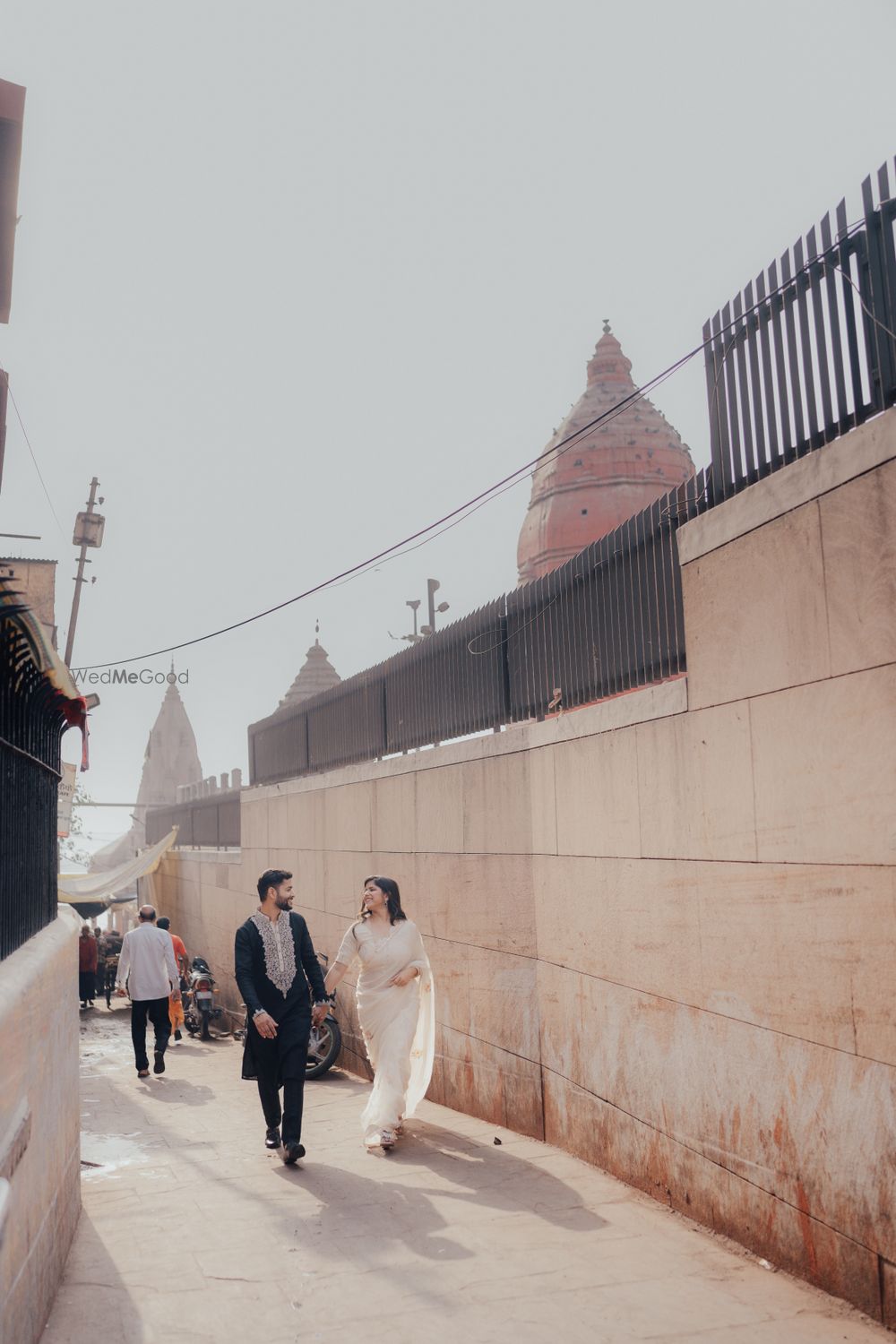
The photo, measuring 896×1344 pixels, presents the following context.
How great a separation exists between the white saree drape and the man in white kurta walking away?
4.13 m

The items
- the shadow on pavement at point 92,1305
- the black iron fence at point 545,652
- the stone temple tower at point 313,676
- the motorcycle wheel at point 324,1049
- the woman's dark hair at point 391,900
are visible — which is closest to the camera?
the shadow on pavement at point 92,1305

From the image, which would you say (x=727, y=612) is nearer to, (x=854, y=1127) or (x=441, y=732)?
(x=854, y=1127)

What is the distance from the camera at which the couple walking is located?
6.70 m

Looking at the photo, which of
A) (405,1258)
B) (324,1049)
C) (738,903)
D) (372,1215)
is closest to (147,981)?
(324,1049)

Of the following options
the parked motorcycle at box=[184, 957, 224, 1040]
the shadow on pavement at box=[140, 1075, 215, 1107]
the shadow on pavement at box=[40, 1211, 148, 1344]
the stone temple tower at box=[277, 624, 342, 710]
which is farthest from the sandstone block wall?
the stone temple tower at box=[277, 624, 342, 710]

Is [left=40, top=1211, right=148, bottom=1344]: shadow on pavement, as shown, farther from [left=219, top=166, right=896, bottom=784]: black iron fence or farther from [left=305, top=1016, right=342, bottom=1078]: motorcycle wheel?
[left=305, top=1016, right=342, bottom=1078]: motorcycle wheel

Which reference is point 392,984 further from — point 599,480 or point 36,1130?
point 599,480

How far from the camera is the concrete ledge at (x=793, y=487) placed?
4176 mm

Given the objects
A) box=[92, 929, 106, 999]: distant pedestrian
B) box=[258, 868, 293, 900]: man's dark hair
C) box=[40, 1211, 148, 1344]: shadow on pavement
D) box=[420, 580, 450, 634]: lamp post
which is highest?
box=[420, 580, 450, 634]: lamp post

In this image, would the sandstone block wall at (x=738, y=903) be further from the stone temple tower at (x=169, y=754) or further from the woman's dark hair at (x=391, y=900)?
the stone temple tower at (x=169, y=754)

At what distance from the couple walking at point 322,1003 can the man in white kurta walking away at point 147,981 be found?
4.14 m

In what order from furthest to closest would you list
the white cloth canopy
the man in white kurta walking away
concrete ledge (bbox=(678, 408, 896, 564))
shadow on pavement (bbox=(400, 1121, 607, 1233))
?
the white cloth canopy < the man in white kurta walking away < shadow on pavement (bbox=(400, 1121, 607, 1233)) < concrete ledge (bbox=(678, 408, 896, 564))

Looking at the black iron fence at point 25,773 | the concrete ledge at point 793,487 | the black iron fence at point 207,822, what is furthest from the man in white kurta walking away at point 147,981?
the concrete ledge at point 793,487

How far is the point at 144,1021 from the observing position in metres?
11.1
